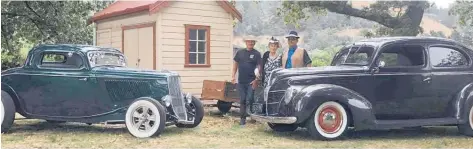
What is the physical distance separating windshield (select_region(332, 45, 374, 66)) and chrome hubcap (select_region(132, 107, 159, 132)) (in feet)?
10.0

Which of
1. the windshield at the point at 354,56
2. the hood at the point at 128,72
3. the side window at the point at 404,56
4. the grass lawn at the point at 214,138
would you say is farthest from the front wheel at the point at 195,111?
the side window at the point at 404,56

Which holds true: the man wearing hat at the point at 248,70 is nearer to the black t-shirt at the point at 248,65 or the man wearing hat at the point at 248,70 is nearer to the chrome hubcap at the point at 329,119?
the black t-shirt at the point at 248,65

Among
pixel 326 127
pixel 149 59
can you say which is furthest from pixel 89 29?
pixel 326 127

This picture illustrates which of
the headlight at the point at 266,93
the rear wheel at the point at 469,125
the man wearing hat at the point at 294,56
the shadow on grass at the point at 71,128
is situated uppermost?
the man wearing hat at the point at 294,56

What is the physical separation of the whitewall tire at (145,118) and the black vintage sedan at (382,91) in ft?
4.86

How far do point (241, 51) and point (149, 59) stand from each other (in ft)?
13.9

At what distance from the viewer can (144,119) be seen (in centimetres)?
712

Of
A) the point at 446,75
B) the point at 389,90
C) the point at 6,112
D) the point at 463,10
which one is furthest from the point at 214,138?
the point at 463,10

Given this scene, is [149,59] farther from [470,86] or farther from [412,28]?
[412,28]

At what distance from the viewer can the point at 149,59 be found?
12.0 metres

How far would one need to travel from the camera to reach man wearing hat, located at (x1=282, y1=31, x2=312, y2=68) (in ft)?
26.1

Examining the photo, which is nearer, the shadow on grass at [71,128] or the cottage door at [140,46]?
the shadow on grass at [71,128]

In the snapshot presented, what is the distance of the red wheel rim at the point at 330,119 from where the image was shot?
6.83 meters

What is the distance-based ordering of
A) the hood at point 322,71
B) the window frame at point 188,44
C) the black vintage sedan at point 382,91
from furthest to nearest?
the window frame at point 188,44 → the hood at point 322,71 → the black vintage sedan at point 382,91
